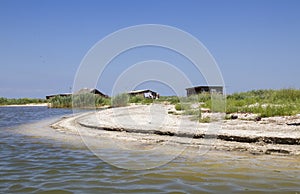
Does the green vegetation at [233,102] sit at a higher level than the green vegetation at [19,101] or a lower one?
lower

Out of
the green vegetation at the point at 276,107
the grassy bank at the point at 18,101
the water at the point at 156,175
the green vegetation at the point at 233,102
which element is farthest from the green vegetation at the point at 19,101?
the water at the point at 156,175

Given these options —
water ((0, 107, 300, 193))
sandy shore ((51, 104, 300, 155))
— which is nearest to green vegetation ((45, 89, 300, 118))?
sandy shore ((51, 104, 300, 155))

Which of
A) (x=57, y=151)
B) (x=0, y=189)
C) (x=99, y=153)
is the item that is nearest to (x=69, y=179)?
(x=0, y=189)

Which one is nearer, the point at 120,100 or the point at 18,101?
the point at 120,100

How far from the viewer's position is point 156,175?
6.32 metres

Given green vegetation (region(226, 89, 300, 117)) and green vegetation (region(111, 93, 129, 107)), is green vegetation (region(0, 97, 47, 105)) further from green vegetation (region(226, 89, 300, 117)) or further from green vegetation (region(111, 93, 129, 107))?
green vegetation (region(226, 89, 300, 117))

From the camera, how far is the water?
5.39m

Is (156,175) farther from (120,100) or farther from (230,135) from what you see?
(120,100)

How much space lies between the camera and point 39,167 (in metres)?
7.12

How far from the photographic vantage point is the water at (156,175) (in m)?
5.39

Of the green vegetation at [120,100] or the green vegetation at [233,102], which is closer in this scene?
the green vegetation at [233,102]

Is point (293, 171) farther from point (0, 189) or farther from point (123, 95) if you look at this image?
point (123, 95)

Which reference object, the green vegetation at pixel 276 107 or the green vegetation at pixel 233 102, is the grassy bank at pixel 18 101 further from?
the green vegetation at pixel 276 107

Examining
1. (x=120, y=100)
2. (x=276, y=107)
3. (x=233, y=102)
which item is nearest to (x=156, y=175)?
(x=276, y=107)
